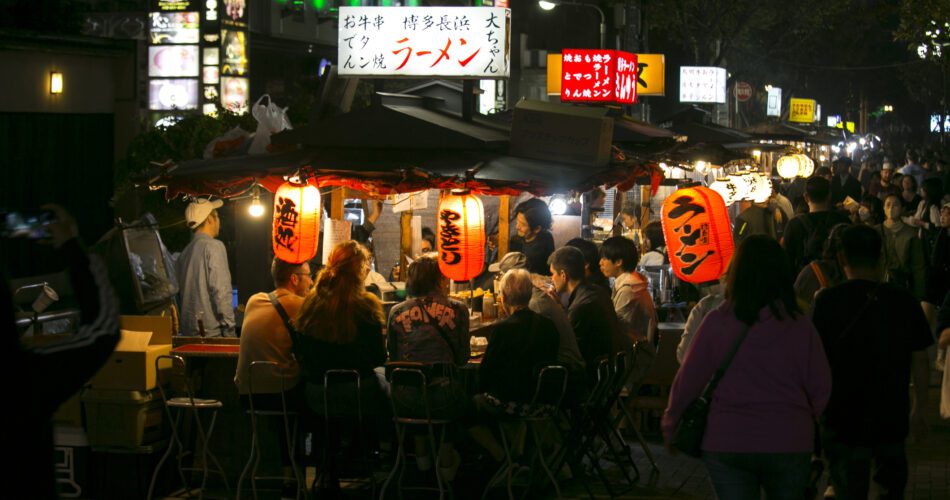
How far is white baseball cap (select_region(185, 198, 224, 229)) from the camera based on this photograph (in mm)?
12078

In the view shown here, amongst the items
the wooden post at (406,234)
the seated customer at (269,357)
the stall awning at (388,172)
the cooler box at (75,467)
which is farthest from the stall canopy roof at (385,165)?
the wooden post at (406,234)

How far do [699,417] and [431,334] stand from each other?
12.1 ft

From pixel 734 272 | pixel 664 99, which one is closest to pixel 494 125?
pixel 734 272

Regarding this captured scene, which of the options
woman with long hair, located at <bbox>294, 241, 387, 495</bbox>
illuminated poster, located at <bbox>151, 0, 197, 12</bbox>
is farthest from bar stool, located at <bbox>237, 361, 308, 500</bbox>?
illuminated poster, located at <bbox>151, 0, 197, 12</bbox>

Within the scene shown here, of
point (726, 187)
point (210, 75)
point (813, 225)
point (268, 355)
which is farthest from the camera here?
point (210, 75)

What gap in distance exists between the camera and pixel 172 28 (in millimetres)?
25328

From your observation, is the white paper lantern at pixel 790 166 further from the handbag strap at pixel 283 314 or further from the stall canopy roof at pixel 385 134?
the handbag strap at pixel 283 314

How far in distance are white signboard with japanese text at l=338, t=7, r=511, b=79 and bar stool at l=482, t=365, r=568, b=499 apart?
14.4 feet

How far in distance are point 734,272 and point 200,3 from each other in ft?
70.1

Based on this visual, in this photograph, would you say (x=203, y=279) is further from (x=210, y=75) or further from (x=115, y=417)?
(x=210, y=75)

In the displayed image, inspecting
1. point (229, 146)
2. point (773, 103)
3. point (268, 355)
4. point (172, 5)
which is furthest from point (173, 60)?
point (773, 103)

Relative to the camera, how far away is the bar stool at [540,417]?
8719 mm

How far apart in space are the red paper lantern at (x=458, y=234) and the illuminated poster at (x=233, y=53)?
15.9 m

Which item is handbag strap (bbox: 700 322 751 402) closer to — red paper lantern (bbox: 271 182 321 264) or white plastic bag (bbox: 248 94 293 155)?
red paper lantern (bbox: 271 182 321 264)
